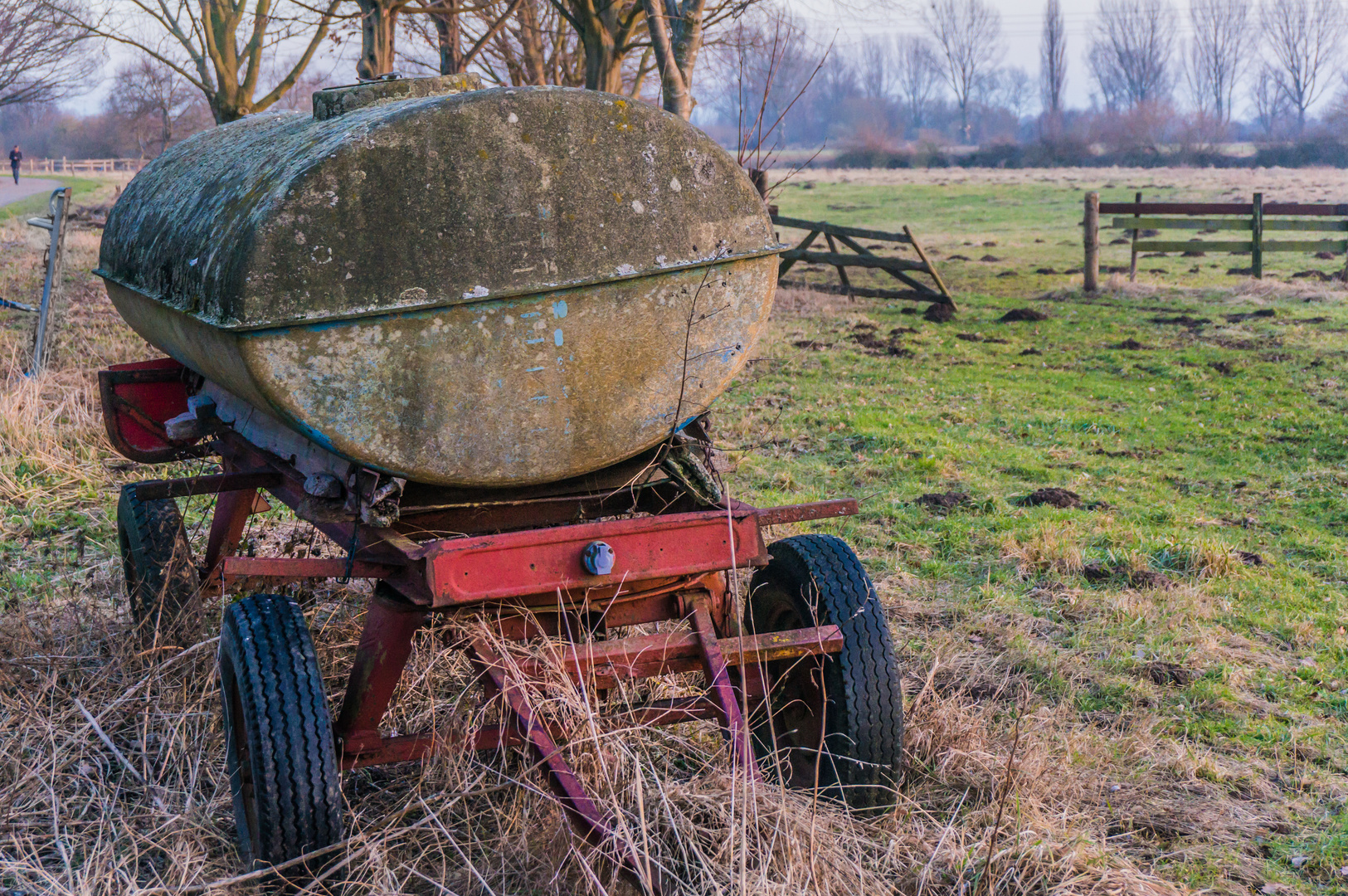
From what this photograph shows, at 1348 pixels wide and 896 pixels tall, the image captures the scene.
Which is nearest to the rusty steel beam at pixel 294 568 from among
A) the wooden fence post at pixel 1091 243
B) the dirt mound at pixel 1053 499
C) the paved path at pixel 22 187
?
the dirt mound at pixel 1053 499

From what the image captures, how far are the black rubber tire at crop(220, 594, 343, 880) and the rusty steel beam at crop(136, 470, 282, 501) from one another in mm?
875

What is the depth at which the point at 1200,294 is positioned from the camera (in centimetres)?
1518

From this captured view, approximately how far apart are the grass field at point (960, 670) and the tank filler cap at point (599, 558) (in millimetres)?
454

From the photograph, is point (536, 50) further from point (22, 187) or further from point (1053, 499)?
point (22, 187)

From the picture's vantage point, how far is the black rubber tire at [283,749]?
2.83m

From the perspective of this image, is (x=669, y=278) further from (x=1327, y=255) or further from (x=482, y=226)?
(x=1327, y=255)

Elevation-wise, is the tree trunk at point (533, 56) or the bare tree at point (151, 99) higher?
the bare tree at point (151, 99)

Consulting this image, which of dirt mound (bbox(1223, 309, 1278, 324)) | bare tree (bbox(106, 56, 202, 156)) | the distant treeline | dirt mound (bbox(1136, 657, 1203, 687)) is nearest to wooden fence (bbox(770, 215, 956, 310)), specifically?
dirt mound (bbox(1223, 309, 1278, 324))

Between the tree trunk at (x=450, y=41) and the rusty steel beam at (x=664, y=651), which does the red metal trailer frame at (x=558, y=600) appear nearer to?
the rusty steel beam at (x=664, y=651)

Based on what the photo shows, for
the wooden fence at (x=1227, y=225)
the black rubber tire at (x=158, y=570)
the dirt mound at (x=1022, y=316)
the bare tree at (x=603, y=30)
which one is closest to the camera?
the black rubber tire at (x=158, y=570)

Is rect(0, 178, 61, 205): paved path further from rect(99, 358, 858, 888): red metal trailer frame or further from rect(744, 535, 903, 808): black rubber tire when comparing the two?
rect(744, 535, 903, 808): black rubber tire

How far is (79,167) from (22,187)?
2083 centimetres

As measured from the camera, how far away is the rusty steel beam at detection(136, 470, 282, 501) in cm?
383

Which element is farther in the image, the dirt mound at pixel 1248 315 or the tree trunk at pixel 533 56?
the tree trunk at pixel 533 56
